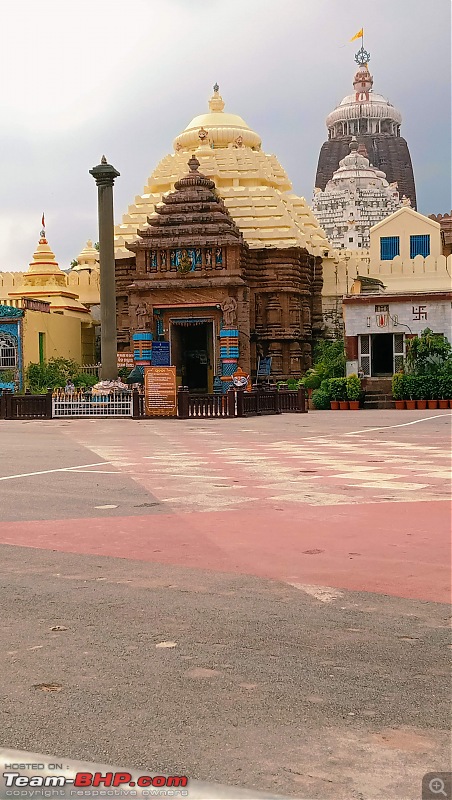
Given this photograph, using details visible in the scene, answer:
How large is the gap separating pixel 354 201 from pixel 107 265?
5294 cm

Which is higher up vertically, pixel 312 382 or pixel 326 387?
pixel 312 382

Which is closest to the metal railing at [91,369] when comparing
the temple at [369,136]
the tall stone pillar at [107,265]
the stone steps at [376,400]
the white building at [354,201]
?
the tall stone pillar at [107,265]

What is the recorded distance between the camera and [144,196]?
4503 centimetres

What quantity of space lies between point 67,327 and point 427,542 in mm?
36148

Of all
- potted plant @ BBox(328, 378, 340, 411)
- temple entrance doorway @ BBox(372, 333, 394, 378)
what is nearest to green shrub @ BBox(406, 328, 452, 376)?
temple entrance doorway @ BBox(372, 333, 394, 378)

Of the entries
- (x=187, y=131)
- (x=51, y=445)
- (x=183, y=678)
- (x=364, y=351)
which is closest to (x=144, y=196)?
(x=187, y=131)

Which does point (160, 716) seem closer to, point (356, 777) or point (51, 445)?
point (356, 777)

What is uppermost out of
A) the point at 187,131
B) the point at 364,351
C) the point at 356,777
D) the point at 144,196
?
the point at 187,131

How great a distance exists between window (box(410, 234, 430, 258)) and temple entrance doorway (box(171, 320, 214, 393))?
35.4 ft

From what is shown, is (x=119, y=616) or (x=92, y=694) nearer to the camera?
(x=92, y=694)

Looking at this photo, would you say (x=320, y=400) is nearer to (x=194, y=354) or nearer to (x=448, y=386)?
(x=448, y=386)

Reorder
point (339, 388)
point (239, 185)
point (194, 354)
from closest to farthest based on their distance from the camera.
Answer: point (339, 388)
point (194, 354)
point (239, 185)

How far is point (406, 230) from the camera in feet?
151

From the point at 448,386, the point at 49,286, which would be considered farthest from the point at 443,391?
the point at 49,286
